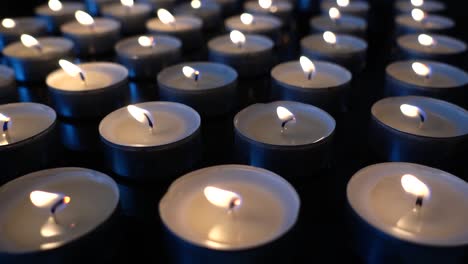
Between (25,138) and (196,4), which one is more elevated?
(196,4)

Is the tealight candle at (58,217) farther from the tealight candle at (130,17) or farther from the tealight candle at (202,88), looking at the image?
the tealight candle at (130,17)

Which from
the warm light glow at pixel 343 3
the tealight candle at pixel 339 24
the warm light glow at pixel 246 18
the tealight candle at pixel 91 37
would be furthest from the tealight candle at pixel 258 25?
the tealight candle at pixel 91 37

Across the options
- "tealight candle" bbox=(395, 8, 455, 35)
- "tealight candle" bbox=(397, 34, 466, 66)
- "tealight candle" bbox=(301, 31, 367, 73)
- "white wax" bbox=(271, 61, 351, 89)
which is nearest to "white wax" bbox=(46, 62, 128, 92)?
"white wax" bbox=(271, 61, 351, 89)

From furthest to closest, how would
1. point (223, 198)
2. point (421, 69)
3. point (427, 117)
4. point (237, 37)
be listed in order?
point (237, 37)
point (421, 69)
point (427, 117)
point (223, 198)

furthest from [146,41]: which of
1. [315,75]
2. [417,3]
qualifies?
[417,3]

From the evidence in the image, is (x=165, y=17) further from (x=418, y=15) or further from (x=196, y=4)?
(x=418, y=15)

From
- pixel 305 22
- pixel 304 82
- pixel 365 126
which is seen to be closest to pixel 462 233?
pixel 365 126

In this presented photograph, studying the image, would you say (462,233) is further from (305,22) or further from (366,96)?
(305,22)

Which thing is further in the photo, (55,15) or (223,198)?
(55,15)
